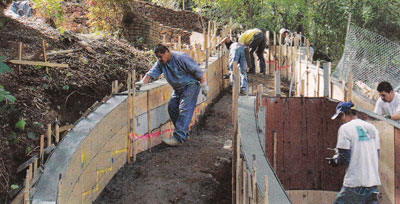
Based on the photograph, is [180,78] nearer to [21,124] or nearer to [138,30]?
[21,124]

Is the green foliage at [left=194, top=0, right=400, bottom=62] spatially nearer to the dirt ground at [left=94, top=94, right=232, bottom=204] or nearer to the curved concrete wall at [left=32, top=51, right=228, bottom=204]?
the dirt ground at [left=94, top=94, right=232, bottom=204]

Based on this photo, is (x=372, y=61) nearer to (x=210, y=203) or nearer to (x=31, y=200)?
(x=210, y=203)

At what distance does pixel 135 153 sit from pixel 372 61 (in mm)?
6394

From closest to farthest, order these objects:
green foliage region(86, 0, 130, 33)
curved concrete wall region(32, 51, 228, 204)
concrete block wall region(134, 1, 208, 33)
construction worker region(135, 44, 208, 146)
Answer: curved concrete wall region(32, 51, 228, 204)
construction worker region(135, 44, 208, 146)
green foliage region(86, 0, 130, 33)
concrete block wall region(134, 1, 208, 33)

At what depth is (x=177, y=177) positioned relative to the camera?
6.23 meters

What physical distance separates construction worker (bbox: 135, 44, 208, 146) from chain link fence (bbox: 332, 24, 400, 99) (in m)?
4.53

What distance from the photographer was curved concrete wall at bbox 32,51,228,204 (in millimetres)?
4484

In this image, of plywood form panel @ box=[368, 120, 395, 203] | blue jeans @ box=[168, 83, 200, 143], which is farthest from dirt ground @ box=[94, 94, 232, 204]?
plywood form panel @ box=[368, 120, 395, 203]

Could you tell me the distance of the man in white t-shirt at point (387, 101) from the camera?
6938 millimetres

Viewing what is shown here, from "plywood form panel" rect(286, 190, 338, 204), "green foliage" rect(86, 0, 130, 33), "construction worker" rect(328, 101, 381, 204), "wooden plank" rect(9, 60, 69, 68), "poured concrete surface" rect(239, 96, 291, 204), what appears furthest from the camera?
"green foliage" rect(86, 0, 130, 33)

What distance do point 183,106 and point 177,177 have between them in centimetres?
117

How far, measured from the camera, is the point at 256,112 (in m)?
6.76

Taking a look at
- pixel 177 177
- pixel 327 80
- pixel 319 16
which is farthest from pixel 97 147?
pixel 319 16

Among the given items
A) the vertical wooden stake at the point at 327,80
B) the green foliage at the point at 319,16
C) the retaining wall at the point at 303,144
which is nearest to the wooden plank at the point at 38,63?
the retaining wall at the point at 303,144
